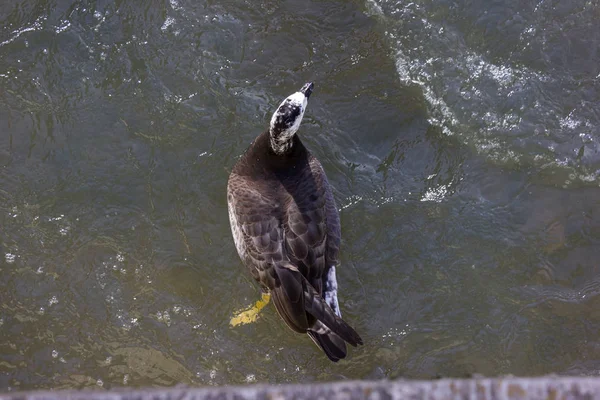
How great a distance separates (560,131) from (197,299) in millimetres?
4202

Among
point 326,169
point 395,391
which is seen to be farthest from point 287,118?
point 395,391

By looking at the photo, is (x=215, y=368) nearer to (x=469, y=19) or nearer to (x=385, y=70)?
(x=385, y=70)

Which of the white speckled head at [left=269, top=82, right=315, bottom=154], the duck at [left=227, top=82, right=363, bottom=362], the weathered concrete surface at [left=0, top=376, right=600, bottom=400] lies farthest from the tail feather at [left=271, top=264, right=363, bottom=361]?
the weathered concrete surface at [left=0, top=376, right=600, bottom=400]

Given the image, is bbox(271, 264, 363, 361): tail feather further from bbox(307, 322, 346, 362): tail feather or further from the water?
the water

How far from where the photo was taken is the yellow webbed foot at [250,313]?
541cm

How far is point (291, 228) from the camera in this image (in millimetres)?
4930

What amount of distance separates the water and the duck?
20.8 inches

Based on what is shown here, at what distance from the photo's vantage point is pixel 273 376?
522 centimetres

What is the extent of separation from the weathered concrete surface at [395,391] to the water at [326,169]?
3955 millimetres

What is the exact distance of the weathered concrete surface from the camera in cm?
135

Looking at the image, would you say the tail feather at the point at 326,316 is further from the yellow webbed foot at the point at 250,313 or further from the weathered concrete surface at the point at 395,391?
the weathered concrete surface at the point at 395,391

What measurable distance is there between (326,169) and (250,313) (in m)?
1.73

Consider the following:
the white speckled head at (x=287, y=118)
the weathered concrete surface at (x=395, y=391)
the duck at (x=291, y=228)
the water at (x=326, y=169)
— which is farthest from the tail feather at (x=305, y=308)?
the weathered concrete surface at (x=395, y=391)

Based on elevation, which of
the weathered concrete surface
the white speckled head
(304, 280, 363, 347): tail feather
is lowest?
(304, 280, 363, 347): tail feather
